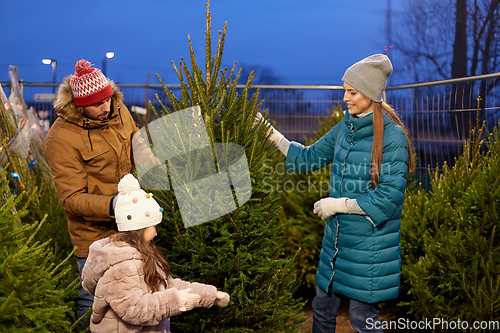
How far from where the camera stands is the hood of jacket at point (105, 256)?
1.94 meters

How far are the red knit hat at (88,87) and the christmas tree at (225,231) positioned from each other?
38 centimetres

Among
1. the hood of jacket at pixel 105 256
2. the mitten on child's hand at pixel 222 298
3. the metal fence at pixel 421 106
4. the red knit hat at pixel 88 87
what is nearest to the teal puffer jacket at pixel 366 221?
the mitten on child's hand at pixel 222 298

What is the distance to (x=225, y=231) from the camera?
2379 mm

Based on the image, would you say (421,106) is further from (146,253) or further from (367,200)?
(146,253)

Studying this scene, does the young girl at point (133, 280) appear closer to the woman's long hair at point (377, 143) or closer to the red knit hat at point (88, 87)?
the red knit hat at point (88, 87)

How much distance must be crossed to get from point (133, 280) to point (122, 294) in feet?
0.25

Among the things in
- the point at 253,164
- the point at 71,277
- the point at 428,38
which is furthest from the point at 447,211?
the point at 428,38

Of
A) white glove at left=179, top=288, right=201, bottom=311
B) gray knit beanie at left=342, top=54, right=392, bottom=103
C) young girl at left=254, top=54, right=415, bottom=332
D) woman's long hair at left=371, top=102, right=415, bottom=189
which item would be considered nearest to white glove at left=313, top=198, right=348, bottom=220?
young girl at left=254, top=54, right=415, bottom=332

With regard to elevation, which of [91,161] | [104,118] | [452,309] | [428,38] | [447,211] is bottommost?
[452,309]

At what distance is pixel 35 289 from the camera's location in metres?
1.84

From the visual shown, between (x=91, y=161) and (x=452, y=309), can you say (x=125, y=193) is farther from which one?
(x=452, y=309)

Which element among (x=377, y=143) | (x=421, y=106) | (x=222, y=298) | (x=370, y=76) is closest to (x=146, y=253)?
(x=222, y=298)

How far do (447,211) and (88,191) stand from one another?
3.07m

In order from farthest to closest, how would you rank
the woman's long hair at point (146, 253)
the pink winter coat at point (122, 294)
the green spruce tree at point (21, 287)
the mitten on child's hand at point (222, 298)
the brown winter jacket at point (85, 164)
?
1. the brown winter jacket at point (85, 164)
2. the mitten on child's hand at point (222, 298)
3. the woman's long hair at point (146, 253)
4. the pink winter coat at point (122, 294)
5. the green spruce tree at point (21, 287)
